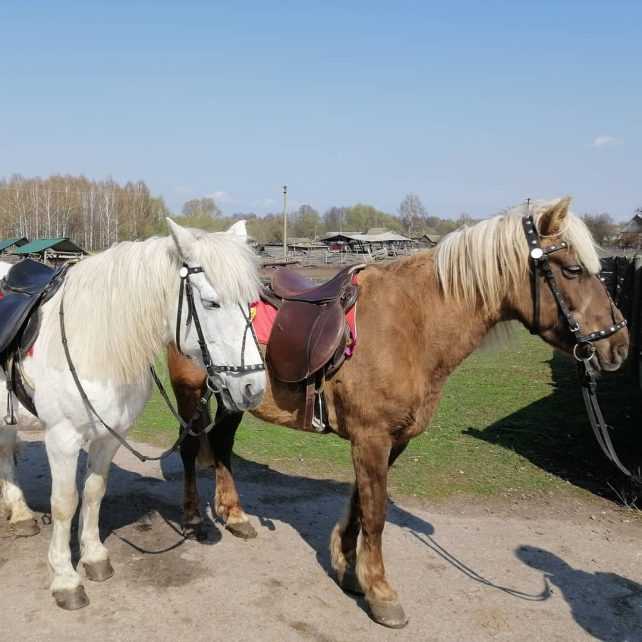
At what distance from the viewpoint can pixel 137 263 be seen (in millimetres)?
2973

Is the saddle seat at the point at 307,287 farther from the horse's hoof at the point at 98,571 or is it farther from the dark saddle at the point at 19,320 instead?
the horse's hoof at the point at 98,571

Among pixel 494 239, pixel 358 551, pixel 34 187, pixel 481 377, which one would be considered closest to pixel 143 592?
pixel 358 551

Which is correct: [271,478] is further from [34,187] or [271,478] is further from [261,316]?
[34,187]

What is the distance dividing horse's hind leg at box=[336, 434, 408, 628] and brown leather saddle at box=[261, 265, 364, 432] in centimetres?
38

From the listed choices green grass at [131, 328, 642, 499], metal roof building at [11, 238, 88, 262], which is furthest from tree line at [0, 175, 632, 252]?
green grass at [131, 328, 642, 499]

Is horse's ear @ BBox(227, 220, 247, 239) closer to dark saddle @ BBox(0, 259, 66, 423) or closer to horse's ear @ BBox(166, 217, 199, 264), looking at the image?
horse's ear @ BBox(166, 217, 199, 264)

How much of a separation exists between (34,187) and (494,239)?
65028 mm

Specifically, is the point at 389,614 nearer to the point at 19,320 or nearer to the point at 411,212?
the point at 19,320

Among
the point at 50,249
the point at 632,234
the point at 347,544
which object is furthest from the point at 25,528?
the point at 632,234

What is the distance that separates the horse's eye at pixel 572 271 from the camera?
291 centimetres

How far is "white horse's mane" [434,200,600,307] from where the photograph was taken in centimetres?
293

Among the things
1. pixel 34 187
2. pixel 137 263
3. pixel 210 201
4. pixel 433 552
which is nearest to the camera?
pixel 137 263

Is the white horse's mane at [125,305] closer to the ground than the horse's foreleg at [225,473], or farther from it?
farther from it

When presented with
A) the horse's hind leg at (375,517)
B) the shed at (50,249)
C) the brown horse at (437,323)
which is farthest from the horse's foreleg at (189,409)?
the shed at (50,249)
